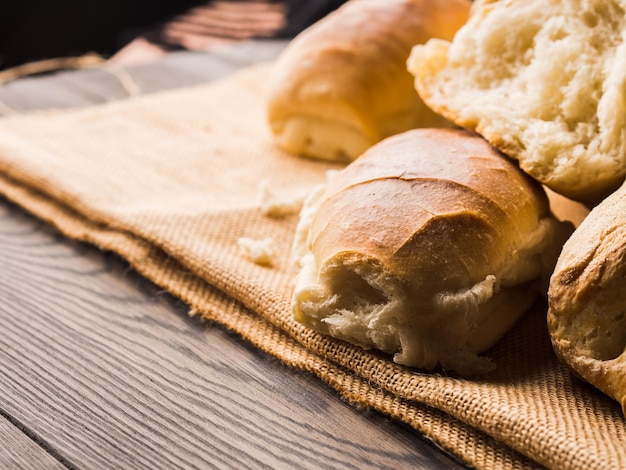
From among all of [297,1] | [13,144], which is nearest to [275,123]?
[13,144]

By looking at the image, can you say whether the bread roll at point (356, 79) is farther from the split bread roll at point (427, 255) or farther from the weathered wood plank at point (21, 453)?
the weathered wood plank at point (21, 453)

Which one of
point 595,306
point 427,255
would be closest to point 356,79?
point 427,255

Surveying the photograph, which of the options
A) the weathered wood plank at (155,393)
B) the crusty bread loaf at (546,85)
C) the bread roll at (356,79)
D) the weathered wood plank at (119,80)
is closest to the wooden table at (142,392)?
the weathered wood plank at (155,393)

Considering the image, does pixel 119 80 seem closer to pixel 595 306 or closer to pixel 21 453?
pixel 21 453

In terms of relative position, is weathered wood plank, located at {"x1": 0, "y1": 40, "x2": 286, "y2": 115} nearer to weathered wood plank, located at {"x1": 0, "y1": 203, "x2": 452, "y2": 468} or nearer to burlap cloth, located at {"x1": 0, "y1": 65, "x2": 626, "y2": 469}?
burlap cloth, located at {"x1": 0, "y1": 65, "x2": 626, "y2": 469}

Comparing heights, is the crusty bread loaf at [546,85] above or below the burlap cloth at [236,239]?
above

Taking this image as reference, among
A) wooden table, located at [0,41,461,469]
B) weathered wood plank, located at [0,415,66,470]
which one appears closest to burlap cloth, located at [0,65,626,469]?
wooden table, located at [0,41,461,469]
